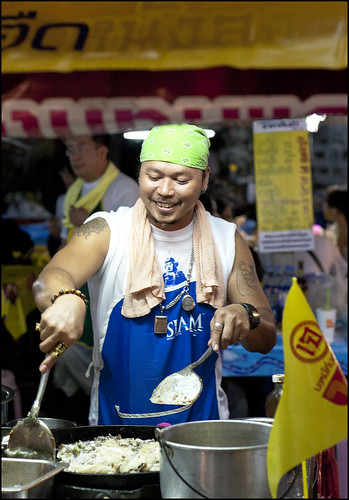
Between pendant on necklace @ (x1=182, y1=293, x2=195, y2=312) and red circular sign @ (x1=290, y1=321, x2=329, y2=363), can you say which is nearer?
red circular sign @ (x1=290, y1=321, x2=329, y2=363)

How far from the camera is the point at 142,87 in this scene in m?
3.76

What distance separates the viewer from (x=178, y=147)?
2525 mm

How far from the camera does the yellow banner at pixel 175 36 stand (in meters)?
3.53

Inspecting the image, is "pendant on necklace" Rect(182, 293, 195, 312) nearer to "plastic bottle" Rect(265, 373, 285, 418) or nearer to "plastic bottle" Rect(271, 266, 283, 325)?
"plastic bottle" Rect(265, 373, 285, 418)

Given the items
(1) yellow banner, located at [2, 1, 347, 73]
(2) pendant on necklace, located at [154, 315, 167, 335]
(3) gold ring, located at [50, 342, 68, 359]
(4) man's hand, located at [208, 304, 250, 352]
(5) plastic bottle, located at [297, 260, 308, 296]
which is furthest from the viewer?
(5) plastic bottle, located at [297, 260, 308, 296]

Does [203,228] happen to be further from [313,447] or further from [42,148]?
[42,148]

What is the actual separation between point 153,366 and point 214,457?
1.06 metres

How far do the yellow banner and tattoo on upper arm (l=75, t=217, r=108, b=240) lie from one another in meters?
1.32

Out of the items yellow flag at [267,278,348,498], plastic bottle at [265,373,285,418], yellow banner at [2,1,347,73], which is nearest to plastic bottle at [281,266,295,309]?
yellow banner at [2,1,347,73]

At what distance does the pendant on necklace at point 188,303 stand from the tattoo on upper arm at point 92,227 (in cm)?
40

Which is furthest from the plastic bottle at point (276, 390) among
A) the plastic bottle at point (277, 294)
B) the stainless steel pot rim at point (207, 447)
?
the plastic bottle at point (277, 294)

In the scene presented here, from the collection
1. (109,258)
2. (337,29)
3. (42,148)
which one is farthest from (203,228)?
(42,148)

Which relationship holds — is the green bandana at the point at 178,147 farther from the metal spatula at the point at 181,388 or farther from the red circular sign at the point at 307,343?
the red circular sign at the point at 307,343

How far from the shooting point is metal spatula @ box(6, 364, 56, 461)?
1.75 meters
